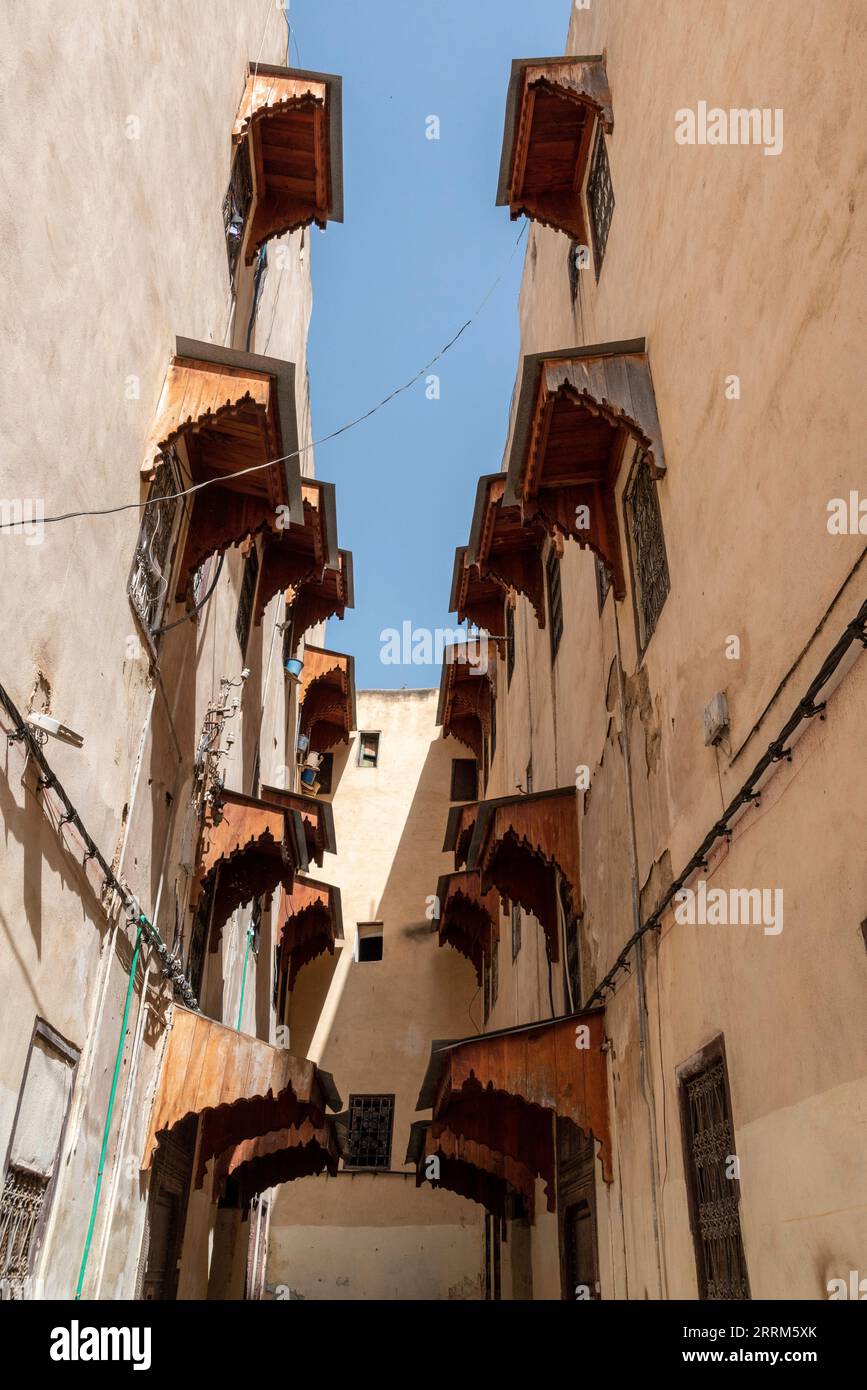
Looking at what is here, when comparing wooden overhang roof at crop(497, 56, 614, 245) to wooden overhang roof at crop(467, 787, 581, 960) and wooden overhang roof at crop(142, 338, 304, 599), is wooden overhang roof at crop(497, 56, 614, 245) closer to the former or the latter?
wooden overhang roof at crop(142, 338, 304, 599)

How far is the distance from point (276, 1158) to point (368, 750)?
11.2 m

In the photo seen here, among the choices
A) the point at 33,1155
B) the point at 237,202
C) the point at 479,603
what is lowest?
the point at 33,1155

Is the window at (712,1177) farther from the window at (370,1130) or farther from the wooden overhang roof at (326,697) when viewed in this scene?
the wooden overhang roof at (326,697)

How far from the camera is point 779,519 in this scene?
450 centimetres

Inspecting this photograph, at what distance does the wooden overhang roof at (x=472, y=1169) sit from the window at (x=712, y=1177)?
473 cm

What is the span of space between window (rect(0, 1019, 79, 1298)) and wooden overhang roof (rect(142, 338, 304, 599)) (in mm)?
3675

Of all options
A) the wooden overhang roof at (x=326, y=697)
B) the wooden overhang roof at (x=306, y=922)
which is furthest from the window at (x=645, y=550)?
the wooden overhang roof at (x=326, y=697)

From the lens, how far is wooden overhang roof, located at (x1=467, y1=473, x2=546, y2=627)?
12430mm

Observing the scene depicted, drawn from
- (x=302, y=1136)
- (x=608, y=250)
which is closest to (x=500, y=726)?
(x=302, y=1136)

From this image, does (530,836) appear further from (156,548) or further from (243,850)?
(156,548)

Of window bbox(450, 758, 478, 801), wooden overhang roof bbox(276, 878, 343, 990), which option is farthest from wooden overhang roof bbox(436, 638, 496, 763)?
wooden overhang roof bbox(276, 878, 343, 990)

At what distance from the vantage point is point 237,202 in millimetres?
9922

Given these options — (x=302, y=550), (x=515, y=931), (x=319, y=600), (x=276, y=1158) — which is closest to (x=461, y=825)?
(x=515, y=931)
